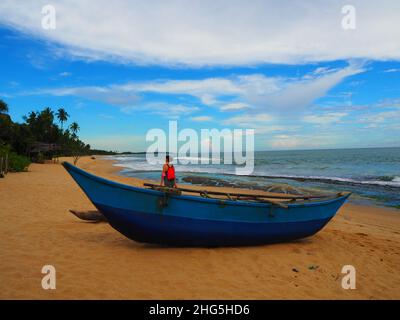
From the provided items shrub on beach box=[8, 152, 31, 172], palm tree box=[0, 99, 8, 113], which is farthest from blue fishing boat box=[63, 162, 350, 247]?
palm tree box=[0, 99, 8, 113]

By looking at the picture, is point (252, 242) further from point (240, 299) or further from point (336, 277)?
point (240, 299)

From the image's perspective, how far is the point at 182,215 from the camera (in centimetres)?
579

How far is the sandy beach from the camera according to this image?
4.47 meters

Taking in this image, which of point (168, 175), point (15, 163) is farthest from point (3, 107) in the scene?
point (168, 175)

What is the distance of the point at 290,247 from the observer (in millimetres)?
6887

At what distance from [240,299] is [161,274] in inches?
54.4

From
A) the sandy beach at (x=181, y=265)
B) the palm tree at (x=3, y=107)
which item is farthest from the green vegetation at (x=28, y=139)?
the sandy beach at (x=181, y=265)

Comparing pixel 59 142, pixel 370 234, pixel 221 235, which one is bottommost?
pixel 370 234

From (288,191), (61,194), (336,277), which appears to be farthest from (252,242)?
(288,191)

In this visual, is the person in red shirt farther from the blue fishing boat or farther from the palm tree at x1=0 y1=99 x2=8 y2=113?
the palm tree at x1=0 y1=99 x2=8 y2=113

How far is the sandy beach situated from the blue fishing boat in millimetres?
284

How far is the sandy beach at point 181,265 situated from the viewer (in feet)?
14.7

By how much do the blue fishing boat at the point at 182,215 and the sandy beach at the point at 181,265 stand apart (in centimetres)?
28

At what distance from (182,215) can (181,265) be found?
34.9 inches
